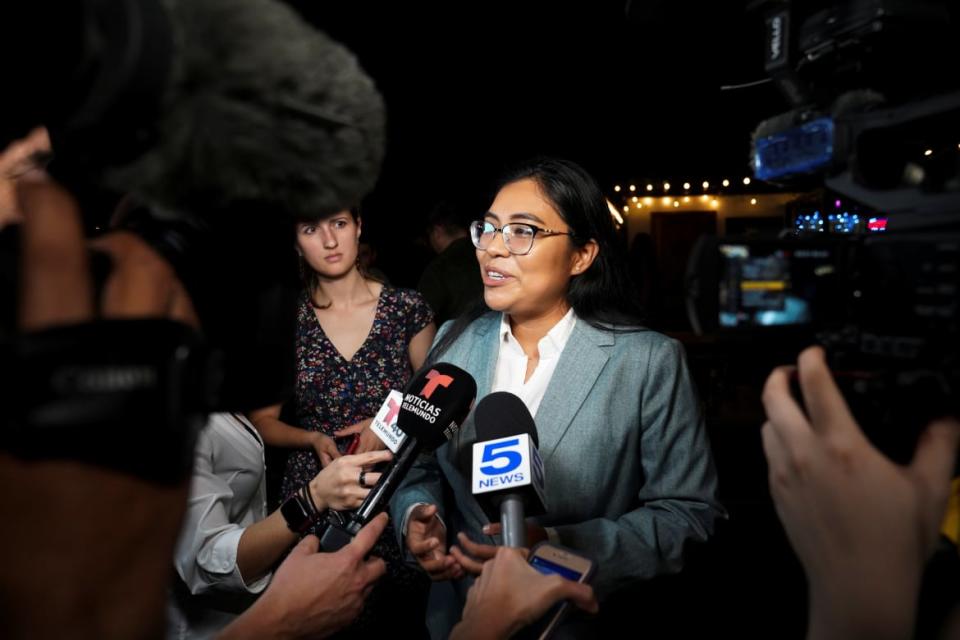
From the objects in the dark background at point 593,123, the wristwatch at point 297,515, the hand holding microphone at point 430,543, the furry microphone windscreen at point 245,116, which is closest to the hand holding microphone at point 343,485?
the wristwatch at point 297,515

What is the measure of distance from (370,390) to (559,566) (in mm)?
1391

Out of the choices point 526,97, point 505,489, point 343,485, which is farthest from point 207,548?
point 526,97

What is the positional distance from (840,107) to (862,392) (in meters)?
0.39

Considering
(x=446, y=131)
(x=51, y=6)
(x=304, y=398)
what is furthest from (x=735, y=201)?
(x=51, y=6)

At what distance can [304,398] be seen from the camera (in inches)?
85.1

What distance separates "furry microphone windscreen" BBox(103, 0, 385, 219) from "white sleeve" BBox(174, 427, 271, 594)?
84 centimetres

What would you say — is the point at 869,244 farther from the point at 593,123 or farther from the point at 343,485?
the point at 593,123

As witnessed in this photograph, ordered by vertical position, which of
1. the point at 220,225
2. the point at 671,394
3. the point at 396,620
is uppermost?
the point at 220,225

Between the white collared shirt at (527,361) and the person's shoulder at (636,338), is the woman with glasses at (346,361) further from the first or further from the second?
the person's shoulder at (636,338)

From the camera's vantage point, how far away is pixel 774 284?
0.86m

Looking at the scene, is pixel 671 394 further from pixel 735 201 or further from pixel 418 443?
pixel 735 201

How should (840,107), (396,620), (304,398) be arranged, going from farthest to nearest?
(304,398), (396,620), (840,107)

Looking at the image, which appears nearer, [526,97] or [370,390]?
[370,390]

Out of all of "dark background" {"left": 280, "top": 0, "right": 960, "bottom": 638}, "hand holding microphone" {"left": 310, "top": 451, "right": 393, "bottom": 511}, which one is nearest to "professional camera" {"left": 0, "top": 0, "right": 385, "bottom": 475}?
"hand holding microphone" {"left": 310, "top": 451, "right": 393, "bottom": 511}
